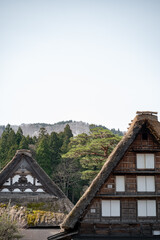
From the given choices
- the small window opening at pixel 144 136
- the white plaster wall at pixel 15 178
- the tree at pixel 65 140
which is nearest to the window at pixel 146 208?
the small window opening at pixel 144 136

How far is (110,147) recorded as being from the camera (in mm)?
28141

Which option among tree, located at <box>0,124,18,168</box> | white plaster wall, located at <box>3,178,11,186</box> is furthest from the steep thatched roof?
tree, located at <box>0,124,18,168</box>

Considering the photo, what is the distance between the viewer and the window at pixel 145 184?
46.7ft

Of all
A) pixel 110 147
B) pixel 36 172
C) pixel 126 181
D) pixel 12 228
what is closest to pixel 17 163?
pixel 36 172

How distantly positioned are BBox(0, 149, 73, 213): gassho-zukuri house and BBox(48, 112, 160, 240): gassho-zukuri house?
4179 mm

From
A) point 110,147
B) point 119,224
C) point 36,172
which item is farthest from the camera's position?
point 110,147

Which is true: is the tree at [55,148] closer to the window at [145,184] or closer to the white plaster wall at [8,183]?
the white plaster wall at [8,183]

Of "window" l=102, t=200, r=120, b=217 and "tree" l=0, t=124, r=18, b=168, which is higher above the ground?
"tree" l=0, t=124, r=18, b=168

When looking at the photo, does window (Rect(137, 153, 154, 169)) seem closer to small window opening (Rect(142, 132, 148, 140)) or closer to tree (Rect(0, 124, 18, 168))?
small window opening (Rect(142, 132, 148, 140))

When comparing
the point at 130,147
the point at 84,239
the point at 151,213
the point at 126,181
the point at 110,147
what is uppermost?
the point at 110,147

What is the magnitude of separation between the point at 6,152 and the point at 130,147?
3193cm

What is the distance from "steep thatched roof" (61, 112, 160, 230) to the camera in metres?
13.5

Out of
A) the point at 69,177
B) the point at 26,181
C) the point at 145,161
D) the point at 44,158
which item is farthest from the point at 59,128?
the point at 145,161

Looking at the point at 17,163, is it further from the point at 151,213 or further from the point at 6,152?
the point at 6,152
